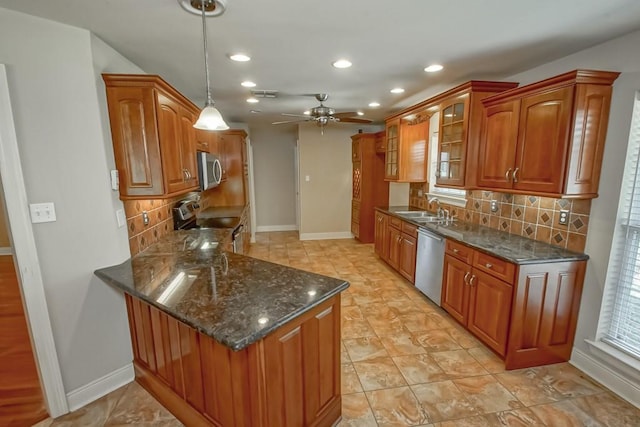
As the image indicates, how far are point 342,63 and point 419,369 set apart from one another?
8.44 feet

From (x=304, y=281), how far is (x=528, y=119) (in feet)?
7.17

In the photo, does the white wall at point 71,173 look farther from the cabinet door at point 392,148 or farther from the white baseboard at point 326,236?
the white baseboard at point 326,236

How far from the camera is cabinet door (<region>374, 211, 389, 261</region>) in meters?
4.49

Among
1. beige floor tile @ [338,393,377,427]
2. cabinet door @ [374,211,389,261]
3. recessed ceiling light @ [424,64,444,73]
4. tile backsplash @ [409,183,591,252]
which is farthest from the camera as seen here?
cabinet door @ [374,211,389,261]

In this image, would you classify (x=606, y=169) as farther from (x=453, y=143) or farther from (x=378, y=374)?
(x=378, y=374)

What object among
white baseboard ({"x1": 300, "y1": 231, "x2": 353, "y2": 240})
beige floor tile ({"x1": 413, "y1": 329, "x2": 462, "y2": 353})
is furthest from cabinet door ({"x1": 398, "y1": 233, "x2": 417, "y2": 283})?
white baseboard ({"x1": 300, "y1": 231, "x2": 353, "y2": 240})

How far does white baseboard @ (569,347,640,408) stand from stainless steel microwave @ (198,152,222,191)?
364cm

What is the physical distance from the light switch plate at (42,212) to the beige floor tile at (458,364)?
2912mm

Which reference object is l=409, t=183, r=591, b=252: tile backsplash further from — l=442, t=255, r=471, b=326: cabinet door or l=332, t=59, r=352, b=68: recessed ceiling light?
l=332, t=59, r=352, b=68: recessed ceiling light

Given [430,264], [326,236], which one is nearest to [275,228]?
[326,236]

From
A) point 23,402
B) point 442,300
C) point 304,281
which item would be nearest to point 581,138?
point 442,300

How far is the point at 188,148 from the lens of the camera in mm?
2693

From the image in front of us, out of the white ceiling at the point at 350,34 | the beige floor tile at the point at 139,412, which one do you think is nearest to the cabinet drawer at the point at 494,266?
the white ceiling at the point at 350,34

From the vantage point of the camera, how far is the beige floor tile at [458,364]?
2.29 m
